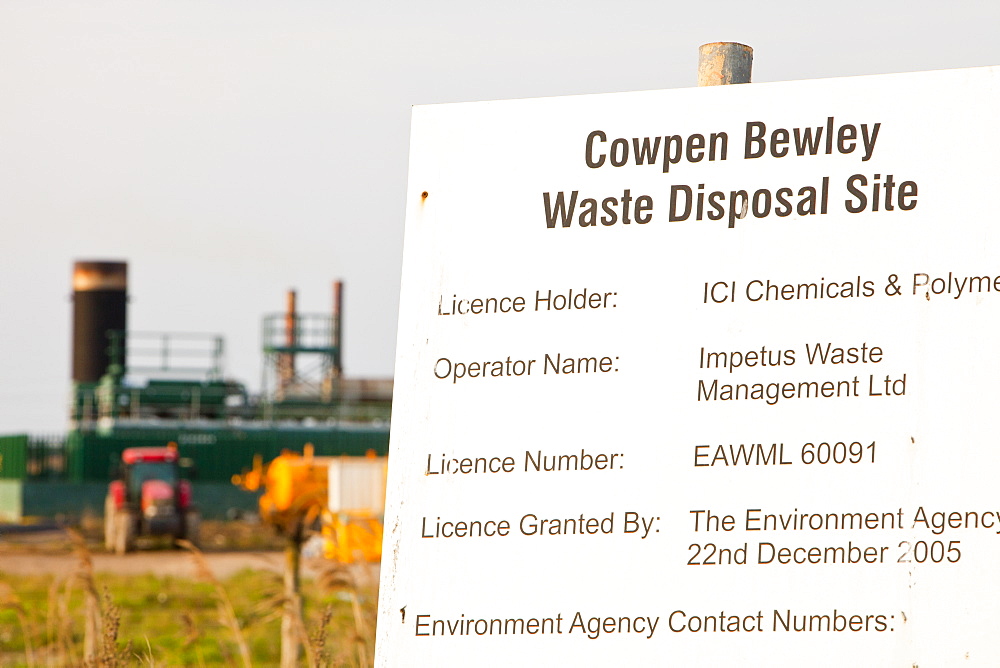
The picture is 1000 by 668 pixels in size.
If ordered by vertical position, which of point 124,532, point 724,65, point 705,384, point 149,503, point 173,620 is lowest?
point 124,532

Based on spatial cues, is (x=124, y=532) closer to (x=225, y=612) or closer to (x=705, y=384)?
(x=225, y=612)

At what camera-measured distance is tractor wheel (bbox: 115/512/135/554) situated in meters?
25.4

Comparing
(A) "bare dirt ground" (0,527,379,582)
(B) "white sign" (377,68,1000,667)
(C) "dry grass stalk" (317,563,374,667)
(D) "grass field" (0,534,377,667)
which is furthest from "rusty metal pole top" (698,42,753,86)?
(A) "bare dirt ground" (0,527,379,582)

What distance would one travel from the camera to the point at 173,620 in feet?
44.9

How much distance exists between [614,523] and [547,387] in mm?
346

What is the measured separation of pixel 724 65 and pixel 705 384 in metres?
0.81

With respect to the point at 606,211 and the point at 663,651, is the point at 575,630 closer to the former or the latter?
the point at 663,651

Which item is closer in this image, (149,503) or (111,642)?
(111,642)

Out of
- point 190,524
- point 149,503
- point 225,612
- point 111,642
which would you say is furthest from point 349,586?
point 190,524

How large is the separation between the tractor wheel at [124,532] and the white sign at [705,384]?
24234 mm

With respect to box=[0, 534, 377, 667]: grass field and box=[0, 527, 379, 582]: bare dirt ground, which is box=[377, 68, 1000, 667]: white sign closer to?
box=[0, 534, 377, 667]: grass field

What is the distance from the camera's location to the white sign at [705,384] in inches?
97.7

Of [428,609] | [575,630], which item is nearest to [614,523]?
[575,630]

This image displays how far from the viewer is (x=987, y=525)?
95.6 inches
